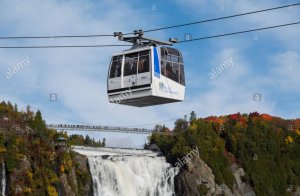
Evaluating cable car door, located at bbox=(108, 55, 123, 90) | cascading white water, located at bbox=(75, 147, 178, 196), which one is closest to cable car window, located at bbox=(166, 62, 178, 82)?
cable car door, located at bbox=(108, 55, 123, 90)

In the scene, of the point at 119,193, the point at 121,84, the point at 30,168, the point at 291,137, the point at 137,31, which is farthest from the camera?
the point at 291,137

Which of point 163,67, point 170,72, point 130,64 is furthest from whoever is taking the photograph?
point 170,72

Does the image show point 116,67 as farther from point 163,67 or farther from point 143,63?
point 163,67

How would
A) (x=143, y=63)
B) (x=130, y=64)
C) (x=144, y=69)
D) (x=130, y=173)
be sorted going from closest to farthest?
(x=143, y=63) → (x=144, y=69) → (x=130, y=64) → (x=130, y=173)

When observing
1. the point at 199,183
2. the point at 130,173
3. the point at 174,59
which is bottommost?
the point at 199,183

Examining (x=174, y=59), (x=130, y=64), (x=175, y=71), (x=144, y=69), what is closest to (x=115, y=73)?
(x=130, y=64)

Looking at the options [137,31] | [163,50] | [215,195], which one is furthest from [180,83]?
[215,195]

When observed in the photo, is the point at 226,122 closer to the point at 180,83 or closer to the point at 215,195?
the point at 215,195
